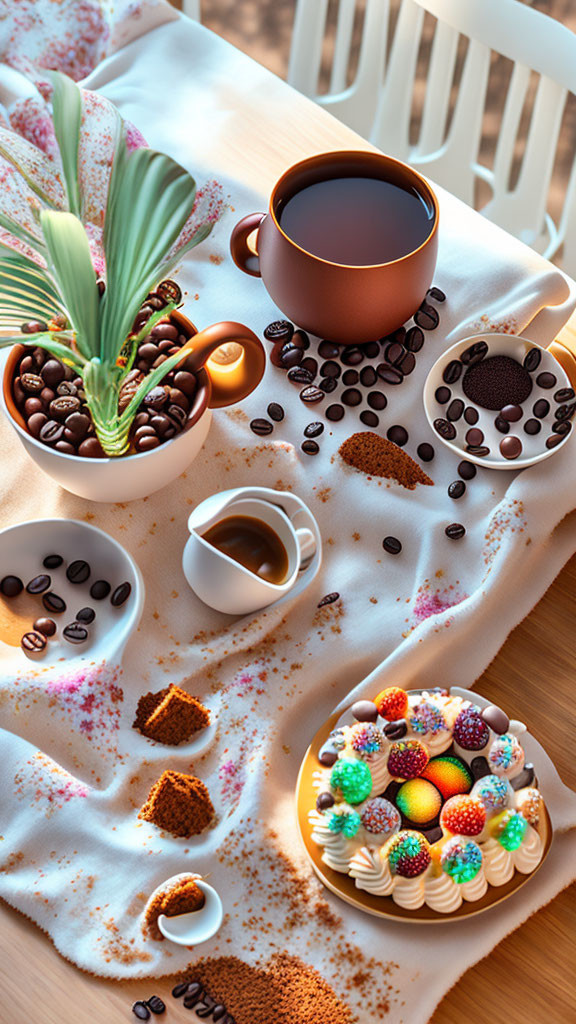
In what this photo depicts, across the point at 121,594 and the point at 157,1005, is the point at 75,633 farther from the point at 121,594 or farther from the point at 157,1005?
the point at 157,1005

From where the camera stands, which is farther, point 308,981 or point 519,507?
point 519,507

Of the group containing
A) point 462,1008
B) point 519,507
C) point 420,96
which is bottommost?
point 420,96

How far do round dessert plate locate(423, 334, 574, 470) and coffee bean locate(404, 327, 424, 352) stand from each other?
2.0 inches

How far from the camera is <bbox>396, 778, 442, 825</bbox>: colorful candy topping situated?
0.89 m

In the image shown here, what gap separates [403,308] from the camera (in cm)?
109

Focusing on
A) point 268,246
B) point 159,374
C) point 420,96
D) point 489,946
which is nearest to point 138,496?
point 159,374

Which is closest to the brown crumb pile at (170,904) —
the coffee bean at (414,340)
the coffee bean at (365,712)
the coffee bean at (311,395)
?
the coffee bean at (365,712)

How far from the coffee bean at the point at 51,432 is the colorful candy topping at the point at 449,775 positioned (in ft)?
1.52

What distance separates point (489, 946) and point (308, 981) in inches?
6.3

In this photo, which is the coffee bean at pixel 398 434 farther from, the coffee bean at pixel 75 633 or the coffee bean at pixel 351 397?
the coffee bean at pixel 75 633

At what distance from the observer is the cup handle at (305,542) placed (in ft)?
3.30

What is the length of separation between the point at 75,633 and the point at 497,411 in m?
0.51

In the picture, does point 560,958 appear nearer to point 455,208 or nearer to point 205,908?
point 205,908

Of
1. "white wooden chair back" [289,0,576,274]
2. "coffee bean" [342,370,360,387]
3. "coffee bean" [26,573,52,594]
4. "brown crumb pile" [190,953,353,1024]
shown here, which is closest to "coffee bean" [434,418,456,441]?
"coffee bean" [342,370,360,387]
